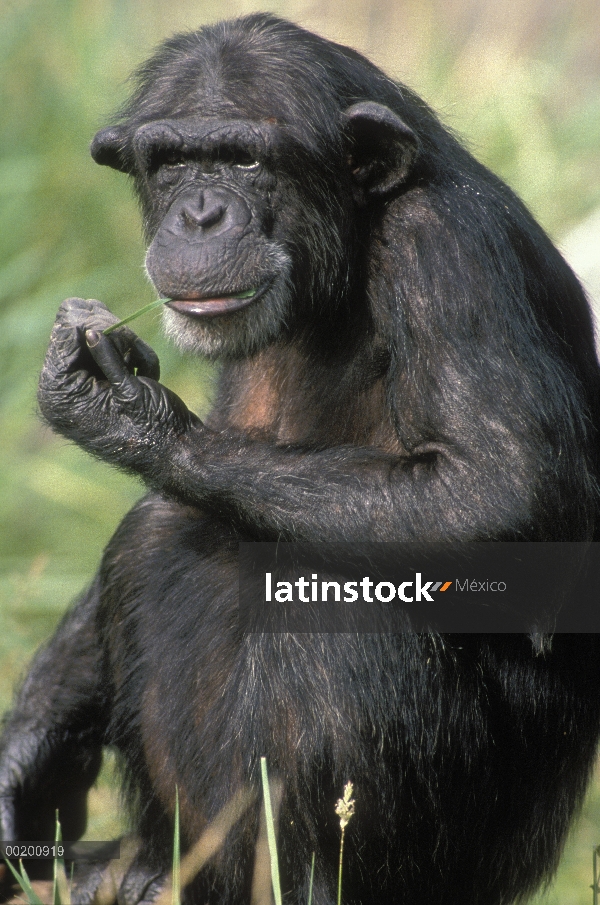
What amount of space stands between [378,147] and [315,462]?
2.97ft

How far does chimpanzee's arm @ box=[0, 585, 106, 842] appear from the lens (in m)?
4.16

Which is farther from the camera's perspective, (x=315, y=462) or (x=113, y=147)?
(x=113, y=147)

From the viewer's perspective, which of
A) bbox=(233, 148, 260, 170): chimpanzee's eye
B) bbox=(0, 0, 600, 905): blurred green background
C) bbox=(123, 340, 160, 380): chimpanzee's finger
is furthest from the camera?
bbox=(0, 0, 600, 905): blurred green background

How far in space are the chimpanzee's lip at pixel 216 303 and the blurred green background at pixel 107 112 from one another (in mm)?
2861

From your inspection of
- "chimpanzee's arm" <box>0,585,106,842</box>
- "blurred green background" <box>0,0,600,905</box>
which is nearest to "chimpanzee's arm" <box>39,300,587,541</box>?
"chimpanzee's arm" <box>0,585,106,842</box>

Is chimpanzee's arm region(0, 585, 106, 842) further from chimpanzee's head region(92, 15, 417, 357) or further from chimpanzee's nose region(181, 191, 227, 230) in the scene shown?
chimpanzee's nose region(181, 191, 227, 230)

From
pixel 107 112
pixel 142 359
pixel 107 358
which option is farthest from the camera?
A: pixel 107 112

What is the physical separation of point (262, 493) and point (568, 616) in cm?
97

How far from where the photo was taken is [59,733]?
420 cm

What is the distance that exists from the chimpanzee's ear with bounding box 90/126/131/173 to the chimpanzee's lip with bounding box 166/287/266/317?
628mm

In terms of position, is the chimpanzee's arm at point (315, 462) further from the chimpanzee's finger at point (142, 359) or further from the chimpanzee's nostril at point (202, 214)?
the chimpanzee's nostril at point (202, 214)

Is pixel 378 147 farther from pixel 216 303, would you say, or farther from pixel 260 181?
pixel 216 303

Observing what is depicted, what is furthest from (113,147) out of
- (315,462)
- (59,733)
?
(59,733)

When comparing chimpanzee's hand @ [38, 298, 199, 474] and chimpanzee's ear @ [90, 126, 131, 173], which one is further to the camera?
chimpanzee's ear @ [90, 126, 131, 173]
